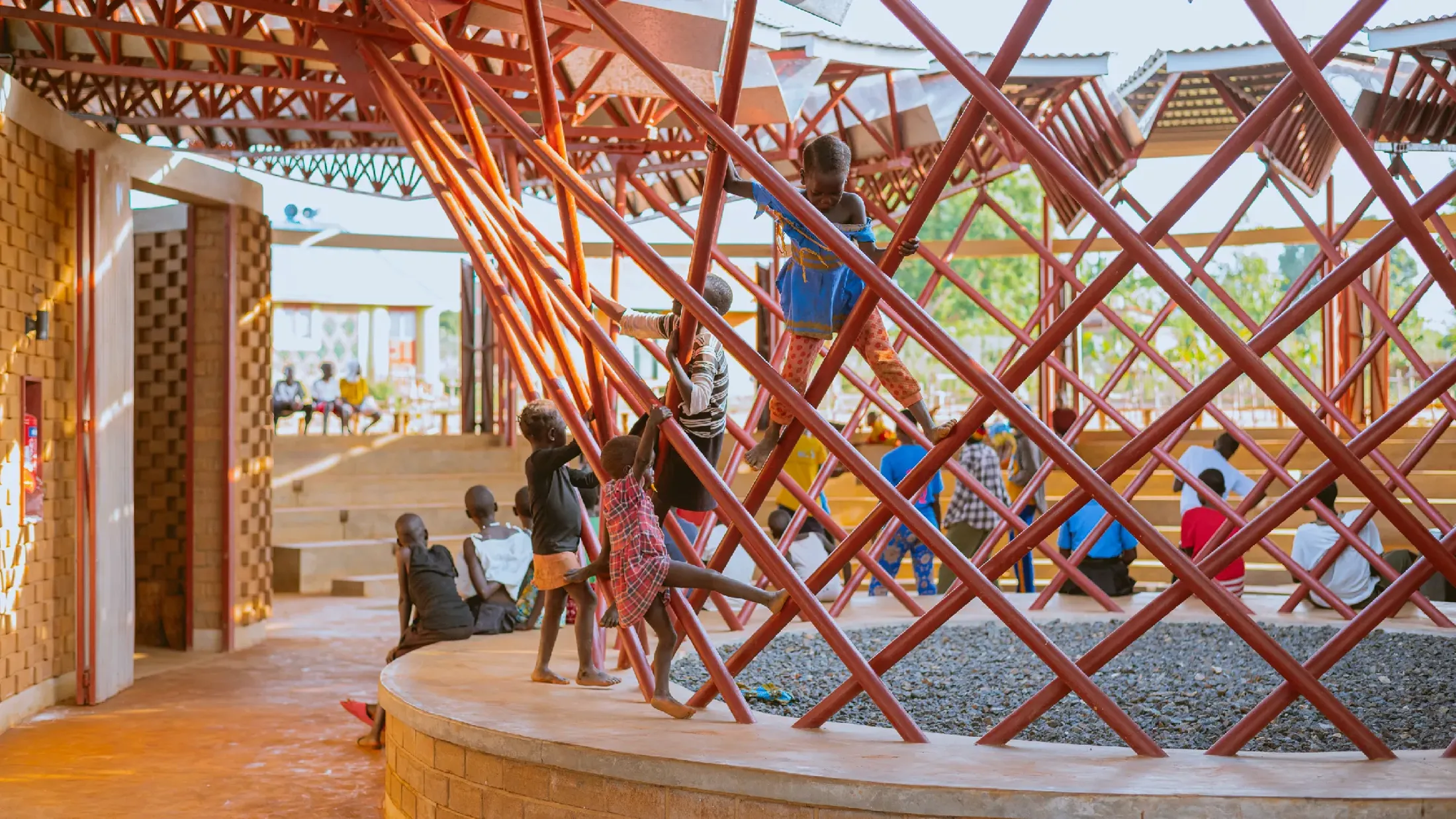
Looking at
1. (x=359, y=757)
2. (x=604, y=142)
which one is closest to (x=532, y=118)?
(x=604, y=142)

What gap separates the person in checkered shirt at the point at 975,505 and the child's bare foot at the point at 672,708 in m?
5.21

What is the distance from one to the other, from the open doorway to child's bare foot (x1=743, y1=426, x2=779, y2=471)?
5.96 meters

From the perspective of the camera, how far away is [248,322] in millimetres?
9664

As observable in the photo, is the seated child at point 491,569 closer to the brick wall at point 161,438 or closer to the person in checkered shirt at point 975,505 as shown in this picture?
the brick wall at point 161,438

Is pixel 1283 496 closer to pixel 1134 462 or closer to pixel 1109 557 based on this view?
pixel 1134 462

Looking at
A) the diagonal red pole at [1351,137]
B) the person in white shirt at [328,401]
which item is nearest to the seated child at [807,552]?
the diagonal red pole at [1351,137]

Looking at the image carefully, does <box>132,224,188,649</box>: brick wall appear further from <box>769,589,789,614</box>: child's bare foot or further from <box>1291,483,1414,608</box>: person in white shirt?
<box>1291,483,1414,608</box>: person in white shirt

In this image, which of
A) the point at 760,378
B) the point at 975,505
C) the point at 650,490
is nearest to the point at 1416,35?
the point at 975,505

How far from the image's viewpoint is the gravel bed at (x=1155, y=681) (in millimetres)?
5188

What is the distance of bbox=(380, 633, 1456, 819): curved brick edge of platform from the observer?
3504 mm

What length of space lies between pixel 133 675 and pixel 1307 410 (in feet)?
23.0

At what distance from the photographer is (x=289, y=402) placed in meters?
19.2

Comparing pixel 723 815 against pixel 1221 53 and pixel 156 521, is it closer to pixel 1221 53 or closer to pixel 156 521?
pixel 156 521

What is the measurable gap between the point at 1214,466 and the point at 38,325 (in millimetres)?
8154
